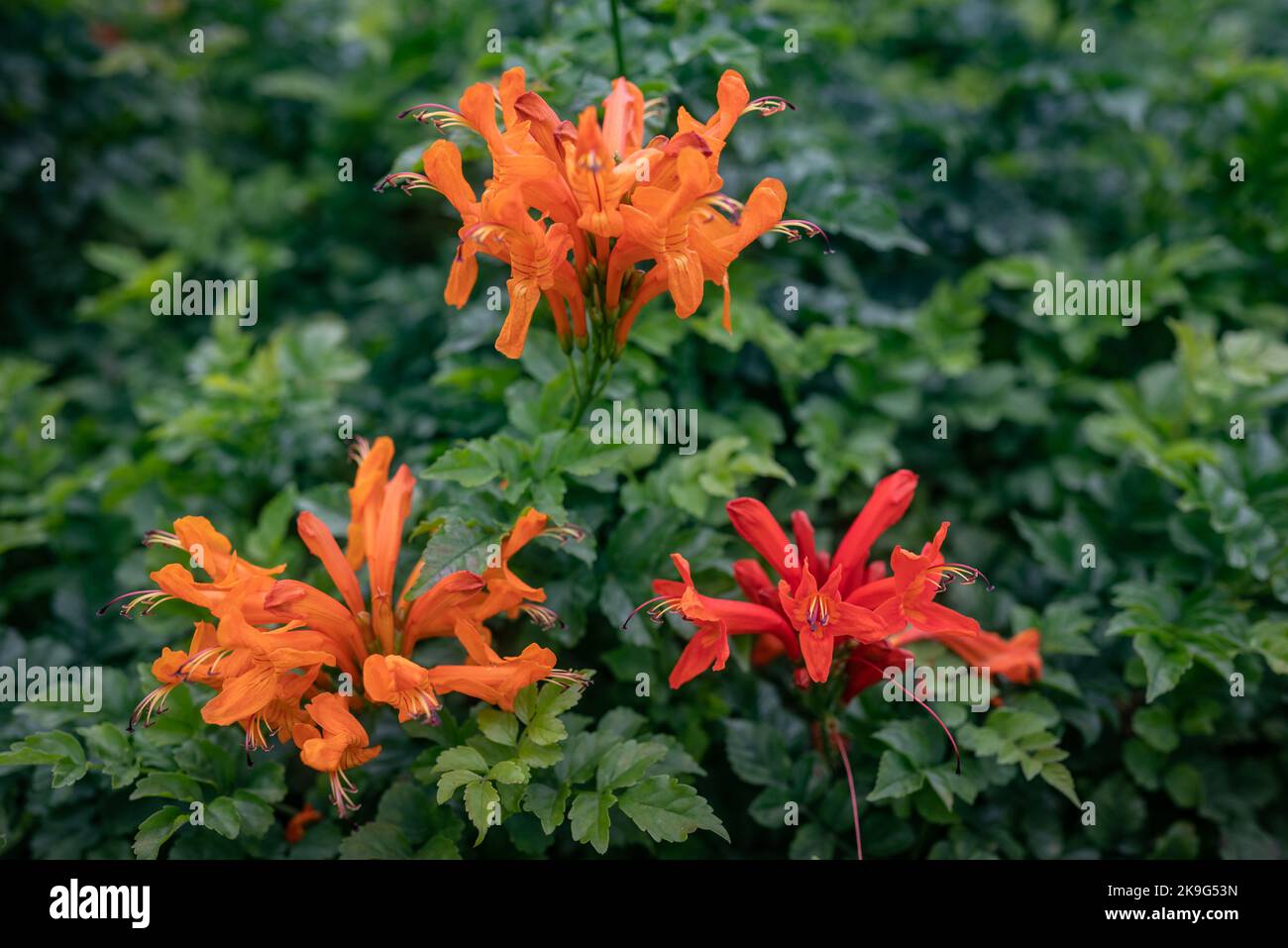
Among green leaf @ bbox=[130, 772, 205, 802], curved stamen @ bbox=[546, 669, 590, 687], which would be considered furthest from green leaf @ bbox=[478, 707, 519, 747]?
green leaf @ bbox=[130, 772, 205, 802]

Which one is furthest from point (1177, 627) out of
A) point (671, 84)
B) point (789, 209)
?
point (671, 84)

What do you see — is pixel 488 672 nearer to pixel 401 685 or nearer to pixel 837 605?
pixel 401 685

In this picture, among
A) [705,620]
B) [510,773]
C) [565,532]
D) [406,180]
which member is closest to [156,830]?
[510,773]

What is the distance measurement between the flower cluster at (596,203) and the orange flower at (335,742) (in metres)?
0.74

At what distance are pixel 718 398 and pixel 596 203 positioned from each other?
1.07 metres

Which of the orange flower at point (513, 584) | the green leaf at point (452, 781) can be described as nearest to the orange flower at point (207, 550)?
the orange flower at point (513, 584)

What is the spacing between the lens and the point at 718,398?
8.92 feet

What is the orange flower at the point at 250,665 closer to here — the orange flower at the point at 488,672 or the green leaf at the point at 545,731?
the orange flower at the point at 488,672

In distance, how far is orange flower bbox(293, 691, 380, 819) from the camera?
174 cm

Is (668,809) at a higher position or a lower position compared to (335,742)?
lower

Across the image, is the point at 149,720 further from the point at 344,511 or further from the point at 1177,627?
the point at 1177,627

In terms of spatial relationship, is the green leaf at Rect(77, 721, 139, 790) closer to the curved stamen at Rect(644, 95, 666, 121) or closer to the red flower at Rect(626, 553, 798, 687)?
the red flower at Rect(626, 553, 798, 687)

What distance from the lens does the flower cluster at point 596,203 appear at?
5.60 feet
